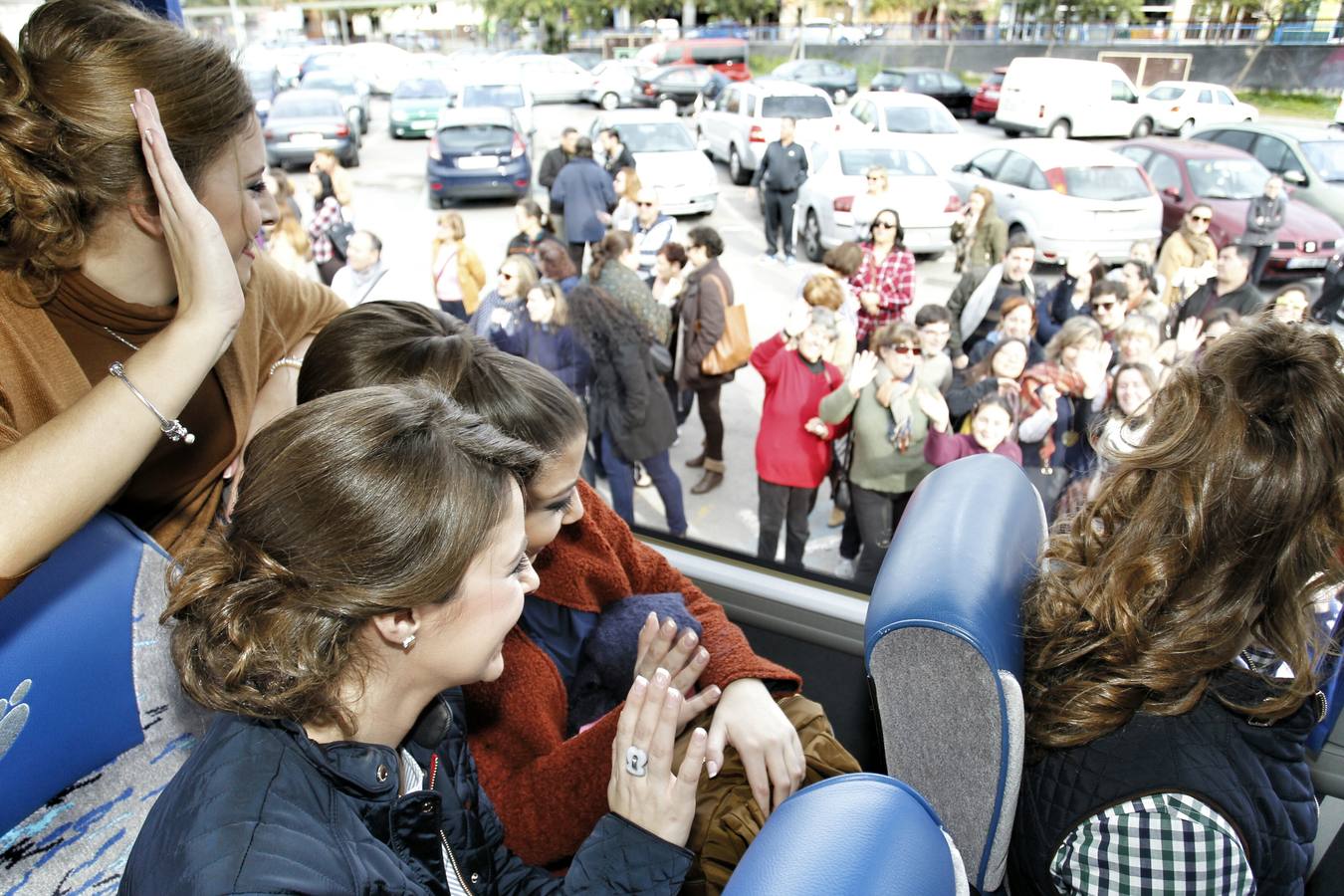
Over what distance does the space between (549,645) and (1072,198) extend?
547 centimetres

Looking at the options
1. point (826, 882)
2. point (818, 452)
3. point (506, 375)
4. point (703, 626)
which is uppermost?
point (506, 375)

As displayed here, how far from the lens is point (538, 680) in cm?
128

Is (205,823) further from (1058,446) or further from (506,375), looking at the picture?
(1058,446)

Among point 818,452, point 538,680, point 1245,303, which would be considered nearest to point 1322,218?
point 1245,303

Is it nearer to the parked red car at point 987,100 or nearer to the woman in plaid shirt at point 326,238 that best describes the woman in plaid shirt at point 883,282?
the parked red car at point 987,100

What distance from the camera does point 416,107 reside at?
13.3m

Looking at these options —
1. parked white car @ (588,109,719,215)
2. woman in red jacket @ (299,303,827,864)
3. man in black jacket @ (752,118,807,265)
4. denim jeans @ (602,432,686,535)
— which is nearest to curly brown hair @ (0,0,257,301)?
woman in red jacket @ (299,303,827,864)

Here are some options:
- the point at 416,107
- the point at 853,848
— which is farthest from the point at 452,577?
the point at 416,107

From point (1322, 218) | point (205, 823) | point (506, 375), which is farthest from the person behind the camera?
point (1322, 218)

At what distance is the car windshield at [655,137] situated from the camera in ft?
28.9

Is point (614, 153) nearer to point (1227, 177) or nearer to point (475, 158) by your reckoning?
point (475, 158)

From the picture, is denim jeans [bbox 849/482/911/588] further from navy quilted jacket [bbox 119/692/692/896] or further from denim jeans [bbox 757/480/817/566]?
navy quilted jacket [bbox 119/692/692/896]

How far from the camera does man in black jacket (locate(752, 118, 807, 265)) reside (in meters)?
7.45

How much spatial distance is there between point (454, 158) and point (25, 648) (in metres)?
8.93
